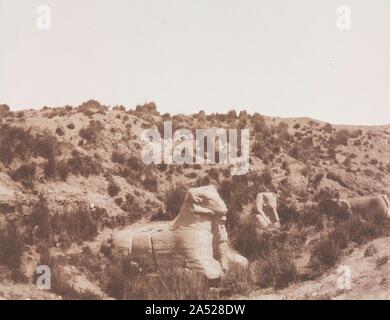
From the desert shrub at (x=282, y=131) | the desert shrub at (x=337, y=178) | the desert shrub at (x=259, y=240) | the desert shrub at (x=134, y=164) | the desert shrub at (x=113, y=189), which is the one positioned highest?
the desert shrub at (x=282, y=131)

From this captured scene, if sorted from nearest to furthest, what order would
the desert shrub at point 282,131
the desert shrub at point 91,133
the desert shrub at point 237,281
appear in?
the desert shrub at point 237,281
the desert shrub at point 91,133
the desert shrub at point 282,131

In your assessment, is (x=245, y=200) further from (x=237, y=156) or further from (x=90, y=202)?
(x=90, y=202)

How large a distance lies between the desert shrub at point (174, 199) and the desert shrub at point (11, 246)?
5.24m

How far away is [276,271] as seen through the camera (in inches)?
486

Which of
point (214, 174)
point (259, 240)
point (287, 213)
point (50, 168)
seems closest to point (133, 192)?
point (50, 168)

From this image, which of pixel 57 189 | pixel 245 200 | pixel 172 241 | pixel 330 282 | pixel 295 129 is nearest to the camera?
pixel 330 282

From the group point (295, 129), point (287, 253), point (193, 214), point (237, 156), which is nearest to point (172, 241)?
point (193, 214)

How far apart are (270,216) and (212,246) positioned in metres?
4.35

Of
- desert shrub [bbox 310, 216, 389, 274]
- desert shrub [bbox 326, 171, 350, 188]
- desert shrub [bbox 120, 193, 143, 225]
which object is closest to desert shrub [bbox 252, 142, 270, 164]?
desert shrub [bbox 326, 171, 350, 188]

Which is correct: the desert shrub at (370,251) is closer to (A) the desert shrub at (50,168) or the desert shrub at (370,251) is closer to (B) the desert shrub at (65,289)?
(B) the desert shrub at (65,289)

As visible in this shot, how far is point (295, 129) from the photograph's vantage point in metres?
25.7

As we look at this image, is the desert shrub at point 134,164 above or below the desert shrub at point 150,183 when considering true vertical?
above

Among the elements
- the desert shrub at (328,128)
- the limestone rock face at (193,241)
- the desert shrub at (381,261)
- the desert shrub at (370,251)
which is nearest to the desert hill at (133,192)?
the desert shrub at (370,251)

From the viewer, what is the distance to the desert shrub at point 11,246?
463 inches
